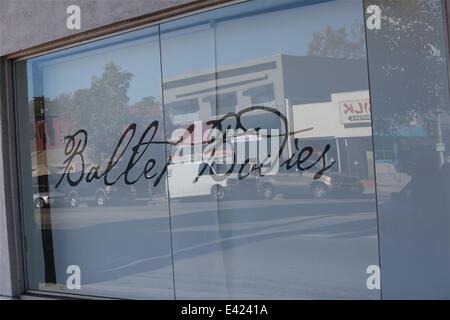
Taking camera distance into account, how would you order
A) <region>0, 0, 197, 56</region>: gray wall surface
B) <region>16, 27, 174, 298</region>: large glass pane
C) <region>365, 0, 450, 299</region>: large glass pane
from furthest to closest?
1. <region>16, 27, 174, 298</region>: large glass pane
2. <region>0, 0, 197, 56</region>: gray wall surface
3. <region>365, 0, 450, 299</region>: large glass pane

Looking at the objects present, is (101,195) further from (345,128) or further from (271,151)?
(345,128)

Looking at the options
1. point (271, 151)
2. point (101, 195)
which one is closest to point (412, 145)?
point (271, 151)

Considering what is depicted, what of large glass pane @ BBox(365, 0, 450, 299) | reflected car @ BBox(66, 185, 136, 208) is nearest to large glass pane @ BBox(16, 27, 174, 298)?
reflected car @ BBox(66, 185, 136, 208)

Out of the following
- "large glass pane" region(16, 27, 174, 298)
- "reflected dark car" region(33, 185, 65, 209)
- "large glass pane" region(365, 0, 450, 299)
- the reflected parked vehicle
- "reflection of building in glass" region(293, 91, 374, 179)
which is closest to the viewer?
"large glass pane" region(365, 0, 450, 299)

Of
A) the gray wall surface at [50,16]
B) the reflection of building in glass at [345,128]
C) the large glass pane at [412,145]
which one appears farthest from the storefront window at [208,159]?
the gray wall surface at [50,16]

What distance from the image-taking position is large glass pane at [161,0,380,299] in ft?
17.5

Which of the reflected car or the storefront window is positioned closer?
the storefront window

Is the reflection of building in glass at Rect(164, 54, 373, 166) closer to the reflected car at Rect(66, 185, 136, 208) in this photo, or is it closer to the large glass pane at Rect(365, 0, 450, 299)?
the large glass pane at Rect(365, 0, 450, 299)

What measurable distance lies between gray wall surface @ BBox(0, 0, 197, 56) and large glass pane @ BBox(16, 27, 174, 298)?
0.28 m

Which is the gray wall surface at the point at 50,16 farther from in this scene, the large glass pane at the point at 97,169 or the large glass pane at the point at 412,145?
the large glass pane at the point at 412,145

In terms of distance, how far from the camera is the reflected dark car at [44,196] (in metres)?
7.58

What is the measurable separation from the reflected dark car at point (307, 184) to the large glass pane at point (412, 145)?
0.29m

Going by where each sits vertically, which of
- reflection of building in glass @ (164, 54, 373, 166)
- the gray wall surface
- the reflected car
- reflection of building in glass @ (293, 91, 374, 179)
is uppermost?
the gray wall surface

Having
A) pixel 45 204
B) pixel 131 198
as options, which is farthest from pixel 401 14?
pixel 45 204
